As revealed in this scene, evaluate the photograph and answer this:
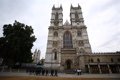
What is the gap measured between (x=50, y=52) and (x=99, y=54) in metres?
16.2

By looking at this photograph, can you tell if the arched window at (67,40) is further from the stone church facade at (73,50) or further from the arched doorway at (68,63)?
the arched doorway at (68,63)

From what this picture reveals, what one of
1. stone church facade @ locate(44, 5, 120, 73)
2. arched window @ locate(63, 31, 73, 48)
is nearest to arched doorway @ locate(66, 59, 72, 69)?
stone church facade @ locate(44, 5, 120, 73)

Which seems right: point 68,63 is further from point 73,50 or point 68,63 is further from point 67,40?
point 67,40

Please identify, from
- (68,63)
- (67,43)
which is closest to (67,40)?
(67,43)

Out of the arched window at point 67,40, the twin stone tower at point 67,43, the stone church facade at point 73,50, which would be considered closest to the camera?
the stone church facade at point 73,50

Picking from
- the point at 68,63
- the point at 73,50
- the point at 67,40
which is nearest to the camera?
the point at 68,63

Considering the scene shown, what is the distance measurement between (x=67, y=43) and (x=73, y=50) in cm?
403

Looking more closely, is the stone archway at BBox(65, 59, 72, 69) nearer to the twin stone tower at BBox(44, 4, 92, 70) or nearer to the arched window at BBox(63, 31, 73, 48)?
the twin stone tower at BBox(44, 4, 92, 70)

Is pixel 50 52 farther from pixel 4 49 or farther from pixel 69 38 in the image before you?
pixel 4 49

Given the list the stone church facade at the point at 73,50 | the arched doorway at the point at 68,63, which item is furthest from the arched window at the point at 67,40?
the arched doorway at the point at 68,63

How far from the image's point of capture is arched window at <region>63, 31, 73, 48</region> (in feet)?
132

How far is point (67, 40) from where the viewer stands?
41.3 meters

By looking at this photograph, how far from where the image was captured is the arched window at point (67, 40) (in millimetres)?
40156

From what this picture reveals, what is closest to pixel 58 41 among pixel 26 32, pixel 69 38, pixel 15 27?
pixel 69 38
